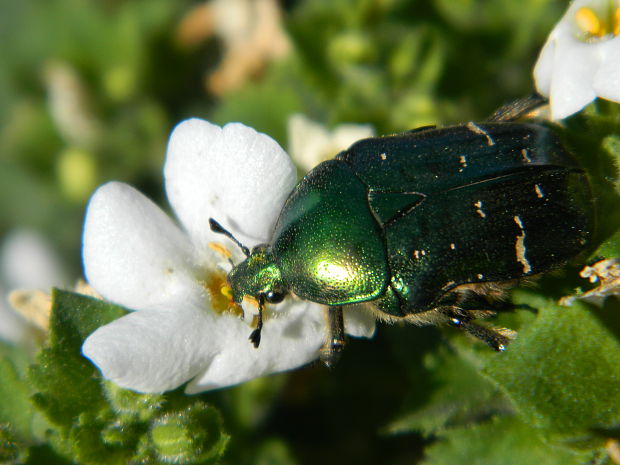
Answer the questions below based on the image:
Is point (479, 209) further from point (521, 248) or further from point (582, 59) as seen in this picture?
point (582, 59)

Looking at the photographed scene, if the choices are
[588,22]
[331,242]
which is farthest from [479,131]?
[331,242]

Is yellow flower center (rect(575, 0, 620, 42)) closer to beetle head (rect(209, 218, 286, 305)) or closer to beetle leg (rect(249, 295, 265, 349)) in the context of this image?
beetle head (rect(209, 218, 286, 305))

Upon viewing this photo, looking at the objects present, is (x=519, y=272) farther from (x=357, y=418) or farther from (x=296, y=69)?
(x=296, y=69)

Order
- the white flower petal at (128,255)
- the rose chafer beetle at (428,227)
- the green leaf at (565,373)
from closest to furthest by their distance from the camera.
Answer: the green leaf at (565,373), the rose chafer beetle at (428,227), the white flower petal at (128,255)

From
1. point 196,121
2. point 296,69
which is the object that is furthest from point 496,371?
point 296,69

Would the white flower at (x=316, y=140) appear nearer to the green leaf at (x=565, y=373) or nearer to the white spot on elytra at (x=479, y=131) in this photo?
the white spot on elytra at (x=479, y=131)

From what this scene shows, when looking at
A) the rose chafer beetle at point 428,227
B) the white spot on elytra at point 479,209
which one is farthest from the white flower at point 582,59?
the white spot on elytra at point 479,209
